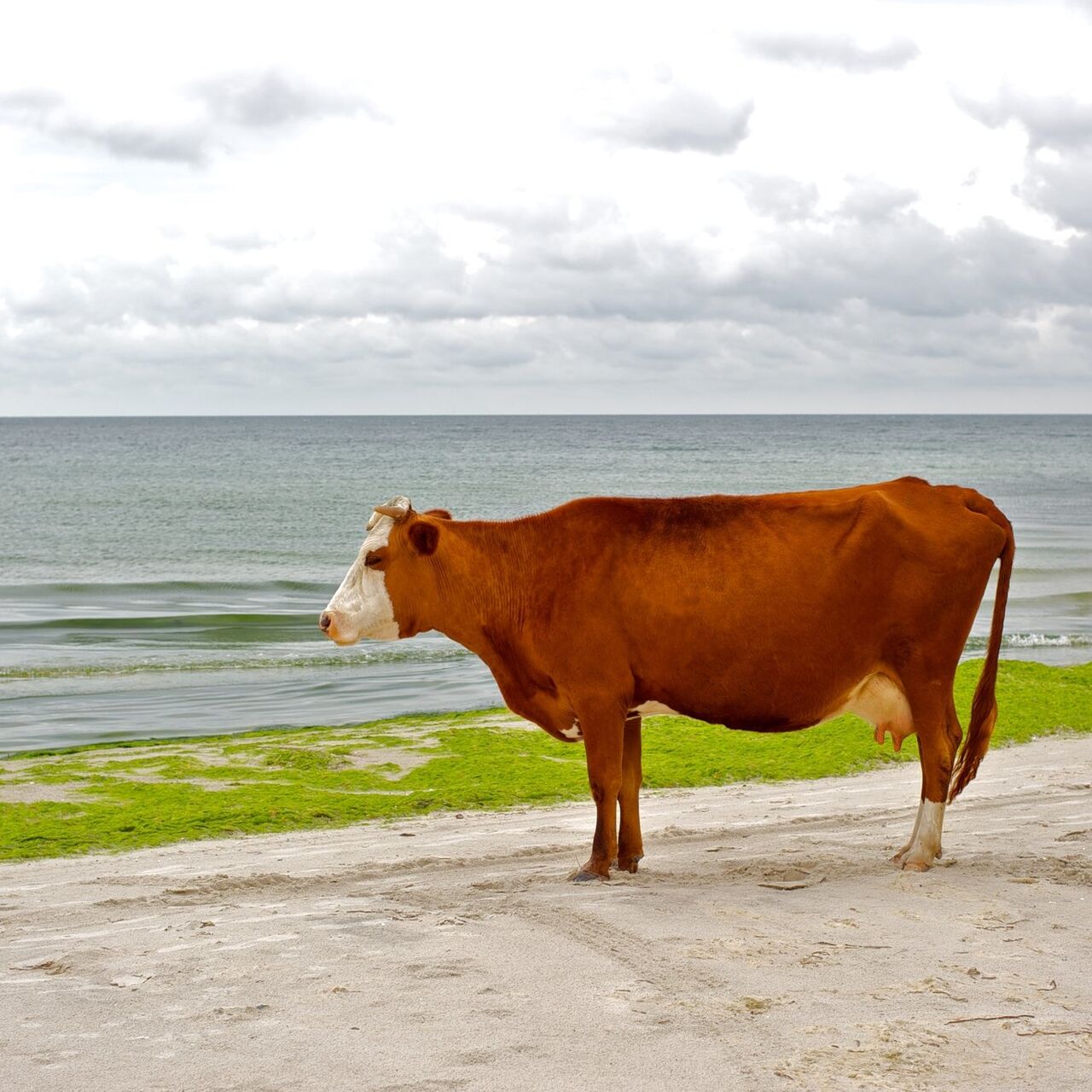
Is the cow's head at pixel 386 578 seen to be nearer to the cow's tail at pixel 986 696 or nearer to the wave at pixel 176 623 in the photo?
the cow's tail at pixel 986 696

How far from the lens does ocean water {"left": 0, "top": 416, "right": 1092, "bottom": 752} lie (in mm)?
17375

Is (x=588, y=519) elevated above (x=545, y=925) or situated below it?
above

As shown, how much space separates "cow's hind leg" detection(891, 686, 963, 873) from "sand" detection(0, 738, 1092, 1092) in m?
0.17

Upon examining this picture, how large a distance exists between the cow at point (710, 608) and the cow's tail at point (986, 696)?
4 cm

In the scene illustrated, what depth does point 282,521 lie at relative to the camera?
50375 millimetres

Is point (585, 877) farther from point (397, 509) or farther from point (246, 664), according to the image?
point (246, 664)

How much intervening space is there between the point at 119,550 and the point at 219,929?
3543 cm

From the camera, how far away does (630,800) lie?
7617mm

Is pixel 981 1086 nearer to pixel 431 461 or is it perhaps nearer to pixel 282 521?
pixel 282 521

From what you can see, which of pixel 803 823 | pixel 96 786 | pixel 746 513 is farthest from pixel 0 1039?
pixel 96 786

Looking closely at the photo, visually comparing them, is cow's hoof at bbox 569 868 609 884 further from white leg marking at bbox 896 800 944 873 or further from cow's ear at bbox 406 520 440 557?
cow's ear at bbox 406 520 440 557

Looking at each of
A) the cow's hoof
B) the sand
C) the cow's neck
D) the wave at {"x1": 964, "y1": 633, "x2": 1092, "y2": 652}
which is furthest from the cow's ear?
the wave at {"x1": 964, "y1": 633, "x2": 1092, "y2": 652}

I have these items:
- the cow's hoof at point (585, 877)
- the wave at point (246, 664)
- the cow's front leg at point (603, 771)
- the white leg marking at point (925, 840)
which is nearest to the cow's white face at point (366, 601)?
the cow's front leg at point (603, 771)

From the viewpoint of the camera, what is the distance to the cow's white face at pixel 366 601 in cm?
744
